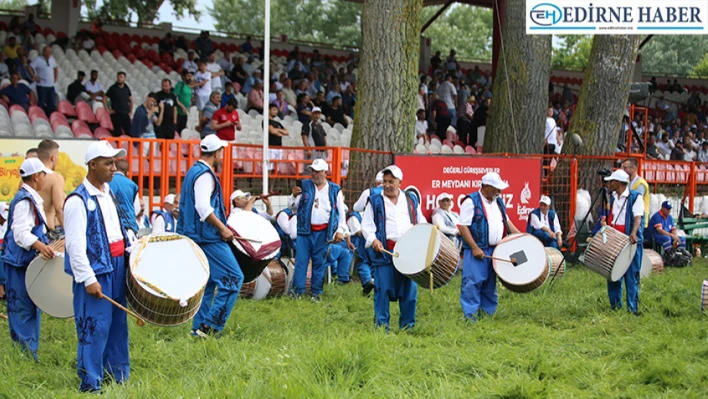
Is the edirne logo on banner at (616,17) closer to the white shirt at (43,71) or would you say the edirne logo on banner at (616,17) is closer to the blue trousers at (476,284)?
the blue trousers at (476,284)

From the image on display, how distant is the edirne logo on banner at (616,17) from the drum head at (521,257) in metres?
4.29

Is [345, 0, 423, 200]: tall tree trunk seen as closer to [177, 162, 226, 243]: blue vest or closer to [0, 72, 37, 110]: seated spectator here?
[177, 162, 226, 243]: blue vest

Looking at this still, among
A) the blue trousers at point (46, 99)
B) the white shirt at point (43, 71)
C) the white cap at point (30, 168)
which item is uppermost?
the white shirt at point (43, 71)

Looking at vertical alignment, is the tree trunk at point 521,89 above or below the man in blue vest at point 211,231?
above

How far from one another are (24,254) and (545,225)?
30.6 ft

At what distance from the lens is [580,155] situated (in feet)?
55.9

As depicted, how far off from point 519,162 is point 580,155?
2.63 metres

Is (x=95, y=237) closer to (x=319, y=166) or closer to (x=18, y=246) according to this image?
(x=18, y=246)

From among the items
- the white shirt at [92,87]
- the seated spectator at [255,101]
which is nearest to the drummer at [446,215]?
the seated spectator at [255,101]

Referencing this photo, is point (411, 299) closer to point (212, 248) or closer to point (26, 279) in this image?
point (212, 248)

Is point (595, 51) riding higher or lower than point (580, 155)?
higher

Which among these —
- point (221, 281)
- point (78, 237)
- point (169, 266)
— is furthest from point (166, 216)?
point (78, 237)

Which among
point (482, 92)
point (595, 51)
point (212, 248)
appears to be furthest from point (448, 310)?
point (482, 92)

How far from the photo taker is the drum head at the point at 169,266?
5.99 m
